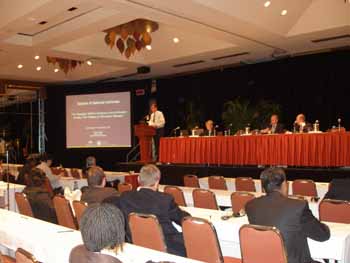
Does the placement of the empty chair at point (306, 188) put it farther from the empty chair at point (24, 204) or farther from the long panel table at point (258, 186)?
the empty chair at point (24, 204)

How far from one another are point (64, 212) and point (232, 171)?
5.66 meters

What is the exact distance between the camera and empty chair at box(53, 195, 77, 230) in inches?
186

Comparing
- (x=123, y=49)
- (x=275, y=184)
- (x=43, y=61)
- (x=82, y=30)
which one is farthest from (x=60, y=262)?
(x=43, y=61)

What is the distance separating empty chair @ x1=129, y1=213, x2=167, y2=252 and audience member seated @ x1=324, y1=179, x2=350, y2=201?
2299 millimetres

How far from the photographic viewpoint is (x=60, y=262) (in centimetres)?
302

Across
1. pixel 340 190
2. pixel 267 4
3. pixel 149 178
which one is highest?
pixel 267 4

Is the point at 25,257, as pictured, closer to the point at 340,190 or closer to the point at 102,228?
the point at 102,228

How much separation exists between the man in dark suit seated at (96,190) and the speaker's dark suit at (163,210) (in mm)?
898

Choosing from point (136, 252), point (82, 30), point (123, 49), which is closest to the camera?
point (136, 252)

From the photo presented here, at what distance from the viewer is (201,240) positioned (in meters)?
3.27

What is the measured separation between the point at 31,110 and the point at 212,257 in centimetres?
1490

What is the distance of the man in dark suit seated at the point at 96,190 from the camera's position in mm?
4605

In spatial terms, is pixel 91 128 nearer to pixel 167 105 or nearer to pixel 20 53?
pixel 167 105

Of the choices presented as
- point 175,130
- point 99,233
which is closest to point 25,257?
point 99,233
